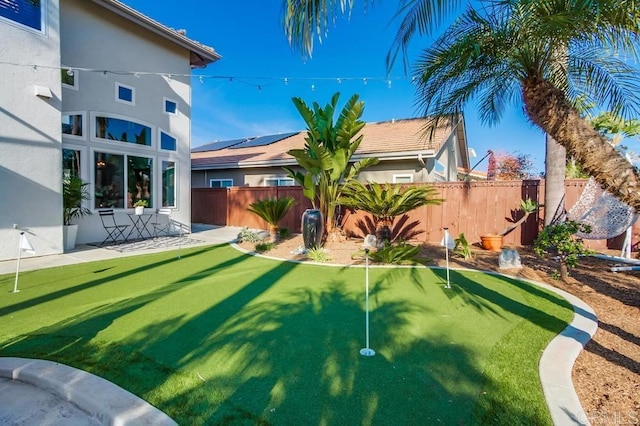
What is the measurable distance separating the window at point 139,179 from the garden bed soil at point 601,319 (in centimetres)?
543

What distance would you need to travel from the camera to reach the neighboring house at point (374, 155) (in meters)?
12.6

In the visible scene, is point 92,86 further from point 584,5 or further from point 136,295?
point 584,5

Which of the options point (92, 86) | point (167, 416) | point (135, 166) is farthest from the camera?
point (135, 166)

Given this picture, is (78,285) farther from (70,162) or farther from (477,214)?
(477,214)

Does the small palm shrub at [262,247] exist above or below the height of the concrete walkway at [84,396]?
above

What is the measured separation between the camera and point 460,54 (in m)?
4.23

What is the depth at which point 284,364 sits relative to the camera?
3.24 m

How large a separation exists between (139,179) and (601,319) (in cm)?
1258

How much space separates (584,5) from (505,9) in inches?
39.4

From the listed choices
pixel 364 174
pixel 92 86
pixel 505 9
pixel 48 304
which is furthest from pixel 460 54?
pixel 92 86

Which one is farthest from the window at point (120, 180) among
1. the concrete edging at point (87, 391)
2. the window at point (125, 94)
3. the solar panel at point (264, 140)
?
the solar panel at point (264, 140)

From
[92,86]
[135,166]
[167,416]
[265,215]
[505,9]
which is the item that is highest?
[92,86]

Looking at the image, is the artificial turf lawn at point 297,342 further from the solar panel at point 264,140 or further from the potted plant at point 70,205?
the solar panel at point 264,140

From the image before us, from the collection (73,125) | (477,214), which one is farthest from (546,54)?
(73,125)
